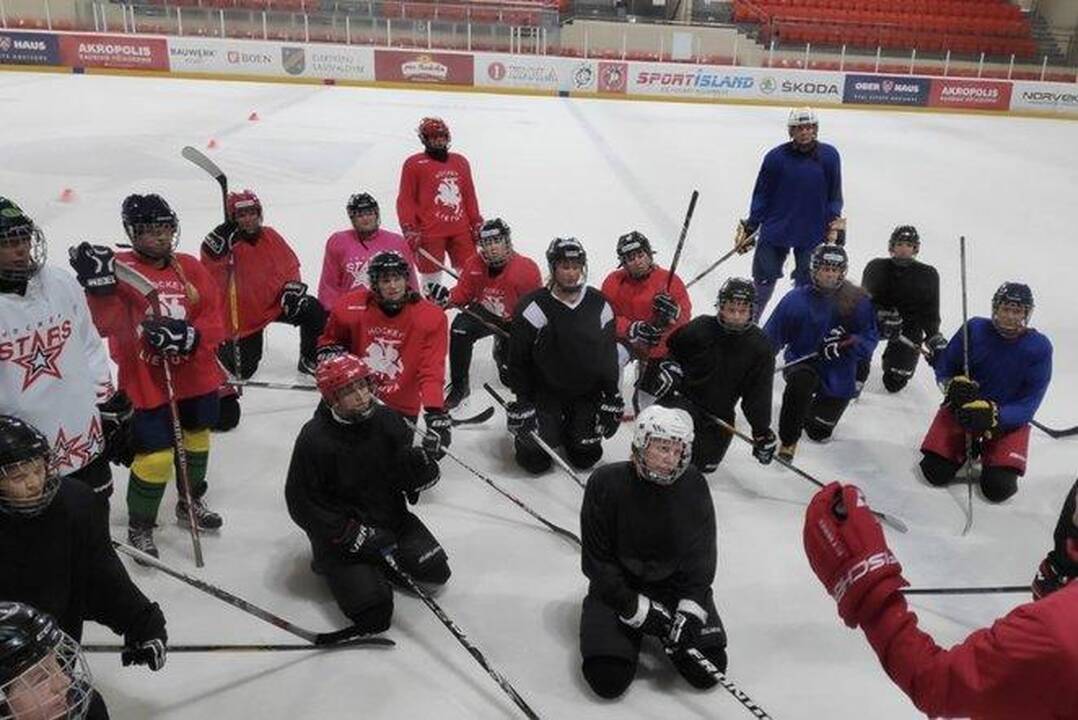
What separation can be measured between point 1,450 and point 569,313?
2332 millimetres

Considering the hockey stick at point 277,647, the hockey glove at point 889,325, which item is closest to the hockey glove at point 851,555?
the hockey stick at point 277,647

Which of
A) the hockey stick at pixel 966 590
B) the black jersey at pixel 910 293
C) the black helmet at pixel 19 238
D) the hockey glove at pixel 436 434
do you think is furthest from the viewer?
the black jersey at pixel 910 293

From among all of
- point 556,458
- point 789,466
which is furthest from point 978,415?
point 556,458

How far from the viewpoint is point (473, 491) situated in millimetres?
3510

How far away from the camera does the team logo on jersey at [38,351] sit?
2244 millimetres

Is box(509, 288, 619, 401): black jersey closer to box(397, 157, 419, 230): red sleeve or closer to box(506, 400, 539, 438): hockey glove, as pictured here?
box(506, 400, 539, 438): hockey glove

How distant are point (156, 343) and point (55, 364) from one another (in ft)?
1.24

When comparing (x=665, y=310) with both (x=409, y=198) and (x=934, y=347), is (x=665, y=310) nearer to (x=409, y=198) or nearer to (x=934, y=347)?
(x=934, y=347)

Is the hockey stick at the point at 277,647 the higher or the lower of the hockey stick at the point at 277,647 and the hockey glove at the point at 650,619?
the lower

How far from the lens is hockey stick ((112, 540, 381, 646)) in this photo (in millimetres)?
2393

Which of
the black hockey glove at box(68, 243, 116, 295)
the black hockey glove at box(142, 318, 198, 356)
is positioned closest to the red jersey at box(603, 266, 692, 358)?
the black hockey glove at box(142, 318, 198, 356)

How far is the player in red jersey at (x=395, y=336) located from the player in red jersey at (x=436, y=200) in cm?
167

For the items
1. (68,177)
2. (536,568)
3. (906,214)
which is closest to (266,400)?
(536,568)

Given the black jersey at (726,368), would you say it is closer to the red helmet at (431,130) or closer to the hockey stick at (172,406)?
the hockey stick at (172,406)
